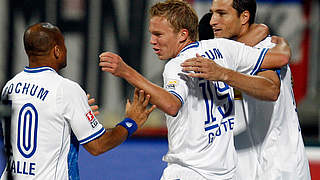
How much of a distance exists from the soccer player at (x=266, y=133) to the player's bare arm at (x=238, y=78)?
0.49 metres

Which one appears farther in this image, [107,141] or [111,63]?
[107,141]

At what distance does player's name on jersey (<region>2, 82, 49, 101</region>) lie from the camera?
3.48 metres

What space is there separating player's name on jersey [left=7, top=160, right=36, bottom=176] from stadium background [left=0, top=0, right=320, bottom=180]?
7.36 metres

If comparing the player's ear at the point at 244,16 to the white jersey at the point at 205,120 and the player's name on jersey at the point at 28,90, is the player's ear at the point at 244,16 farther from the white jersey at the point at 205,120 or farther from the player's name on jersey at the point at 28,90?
the player's name on jersey at the point at 28,90

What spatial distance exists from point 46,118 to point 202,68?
0.96 m

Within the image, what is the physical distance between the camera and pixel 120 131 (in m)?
3.74

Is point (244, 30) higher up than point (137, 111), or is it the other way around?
point (244, 30)

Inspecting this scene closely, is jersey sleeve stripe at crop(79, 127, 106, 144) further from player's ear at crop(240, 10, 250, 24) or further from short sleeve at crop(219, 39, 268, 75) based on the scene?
player's ear at crop(240, 10, 250, 24)

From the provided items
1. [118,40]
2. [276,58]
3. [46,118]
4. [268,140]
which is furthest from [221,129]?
[118,40]

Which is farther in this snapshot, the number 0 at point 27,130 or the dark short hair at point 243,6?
the dark short hair at point 243,6

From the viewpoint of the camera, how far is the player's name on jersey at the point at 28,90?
3.48 m

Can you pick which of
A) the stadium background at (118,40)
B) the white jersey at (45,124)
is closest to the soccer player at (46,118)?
the white jersey at (45,124)

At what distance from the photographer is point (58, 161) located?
353 centimetres

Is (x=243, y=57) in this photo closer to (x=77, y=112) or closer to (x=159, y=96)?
(x=159, y=96)
